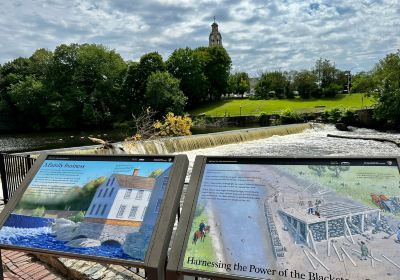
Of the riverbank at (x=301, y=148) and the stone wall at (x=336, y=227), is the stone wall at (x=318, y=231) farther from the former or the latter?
the riverbank at (x=301, y=148)

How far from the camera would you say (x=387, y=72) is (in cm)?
3544

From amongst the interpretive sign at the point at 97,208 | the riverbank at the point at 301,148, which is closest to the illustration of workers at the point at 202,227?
the interpretive sign at the point at 97,208

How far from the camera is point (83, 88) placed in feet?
147

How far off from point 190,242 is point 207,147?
17.7 metres

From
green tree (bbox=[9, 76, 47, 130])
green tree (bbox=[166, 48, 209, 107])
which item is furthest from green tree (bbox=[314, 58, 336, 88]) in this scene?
green tree (bbox=[9, 76, 47, 130])

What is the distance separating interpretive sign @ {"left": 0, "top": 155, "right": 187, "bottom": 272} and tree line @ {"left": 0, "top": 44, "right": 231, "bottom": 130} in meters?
37.9

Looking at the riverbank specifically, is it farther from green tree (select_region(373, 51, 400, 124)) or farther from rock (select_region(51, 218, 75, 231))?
rock (select_region(51, 218, 75, 231))

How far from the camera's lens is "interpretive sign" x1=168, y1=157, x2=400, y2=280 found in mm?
2438

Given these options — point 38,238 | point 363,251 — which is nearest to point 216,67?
point 38,238

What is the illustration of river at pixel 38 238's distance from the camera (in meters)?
2.95

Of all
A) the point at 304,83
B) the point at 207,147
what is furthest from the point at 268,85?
the point at 207,147

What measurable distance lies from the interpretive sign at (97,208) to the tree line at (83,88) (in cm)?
3789

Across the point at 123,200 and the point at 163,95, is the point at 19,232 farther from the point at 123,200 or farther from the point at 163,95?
the point at 163,95

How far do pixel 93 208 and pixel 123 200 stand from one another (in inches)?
12.0
